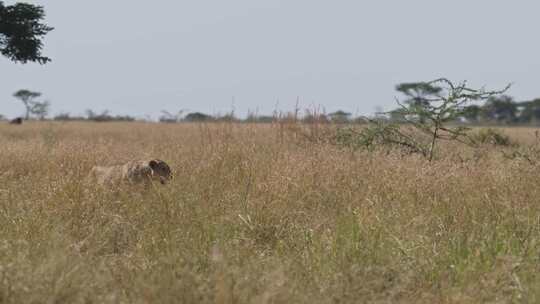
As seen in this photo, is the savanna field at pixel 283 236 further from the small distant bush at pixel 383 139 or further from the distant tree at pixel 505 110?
the distant tree at pixel 505 110

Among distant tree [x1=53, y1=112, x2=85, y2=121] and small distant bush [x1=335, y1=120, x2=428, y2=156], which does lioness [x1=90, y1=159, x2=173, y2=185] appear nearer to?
small distant bush [x1=335, y1=120, x2=428, y2=156]

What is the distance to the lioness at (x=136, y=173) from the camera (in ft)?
16.5

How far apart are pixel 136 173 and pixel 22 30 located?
480 inches

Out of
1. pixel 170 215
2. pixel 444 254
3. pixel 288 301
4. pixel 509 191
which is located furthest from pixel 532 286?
pixel 170 215

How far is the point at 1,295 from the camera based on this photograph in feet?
8.11

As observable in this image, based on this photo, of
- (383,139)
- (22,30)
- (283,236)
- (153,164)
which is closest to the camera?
(283,236)

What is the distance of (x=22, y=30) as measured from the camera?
1552 centimetres

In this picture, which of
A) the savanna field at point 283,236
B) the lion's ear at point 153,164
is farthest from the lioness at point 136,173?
the savanna field at point 283,236

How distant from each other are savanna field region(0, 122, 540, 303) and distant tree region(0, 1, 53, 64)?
1111cm

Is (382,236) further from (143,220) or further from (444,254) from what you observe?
(143,220)

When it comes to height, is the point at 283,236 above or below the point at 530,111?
below

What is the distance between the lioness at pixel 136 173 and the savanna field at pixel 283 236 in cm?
20

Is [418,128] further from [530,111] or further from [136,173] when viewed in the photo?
[530,111]

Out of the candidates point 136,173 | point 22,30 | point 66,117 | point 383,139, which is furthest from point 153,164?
point 66,117
